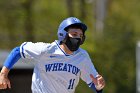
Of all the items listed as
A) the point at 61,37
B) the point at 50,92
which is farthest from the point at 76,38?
the point at 50,92

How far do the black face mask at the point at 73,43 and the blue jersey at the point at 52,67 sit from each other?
0.12 meters

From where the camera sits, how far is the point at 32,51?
7449 mm

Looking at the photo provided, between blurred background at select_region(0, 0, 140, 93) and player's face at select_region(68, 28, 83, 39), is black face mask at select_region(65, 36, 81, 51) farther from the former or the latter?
blurred background at select_region(0, 0, 140, 93)

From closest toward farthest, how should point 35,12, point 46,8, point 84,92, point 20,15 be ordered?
point 84,92
point 20,15
point 35,12
point 46,8

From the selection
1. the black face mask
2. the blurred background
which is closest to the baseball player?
the black face mask

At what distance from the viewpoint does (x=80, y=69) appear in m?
7.59

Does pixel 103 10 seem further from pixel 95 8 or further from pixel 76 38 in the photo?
pixel 76 38

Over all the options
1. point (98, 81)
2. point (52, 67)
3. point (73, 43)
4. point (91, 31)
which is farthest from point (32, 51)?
point (91, 31)

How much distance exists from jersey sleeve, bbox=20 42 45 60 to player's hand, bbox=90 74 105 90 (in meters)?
0.67

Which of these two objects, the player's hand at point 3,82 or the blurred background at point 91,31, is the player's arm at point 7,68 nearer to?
the player's hand at point 3,82

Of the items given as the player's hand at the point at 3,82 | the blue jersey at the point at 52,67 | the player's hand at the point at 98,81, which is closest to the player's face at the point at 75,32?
the blue jersey at the point at 52,67

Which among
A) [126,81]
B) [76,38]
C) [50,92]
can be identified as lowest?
[126,81]

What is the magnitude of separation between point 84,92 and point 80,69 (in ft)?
36.5

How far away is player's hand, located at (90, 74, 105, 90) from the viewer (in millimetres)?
7387
